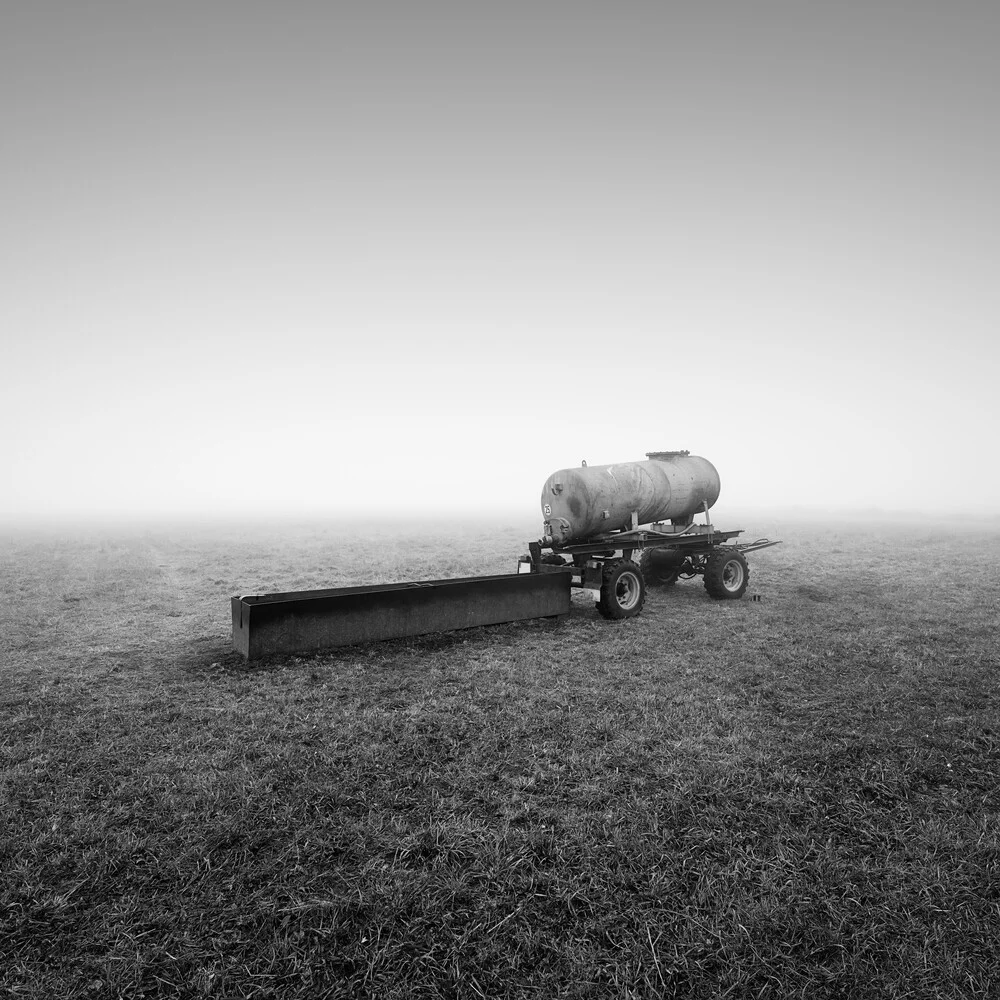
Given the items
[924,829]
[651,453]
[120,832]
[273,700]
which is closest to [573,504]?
[651,453]

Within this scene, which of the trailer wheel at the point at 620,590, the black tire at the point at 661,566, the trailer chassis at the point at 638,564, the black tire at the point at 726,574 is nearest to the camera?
the trailer wheel at the point at 620,590

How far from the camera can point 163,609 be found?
1147 cm

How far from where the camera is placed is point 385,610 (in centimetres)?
831

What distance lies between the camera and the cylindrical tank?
10789 mm

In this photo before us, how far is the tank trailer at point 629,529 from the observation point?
1061cm

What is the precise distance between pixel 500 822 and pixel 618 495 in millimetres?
7884

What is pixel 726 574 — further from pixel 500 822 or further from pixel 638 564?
pixel 500 822

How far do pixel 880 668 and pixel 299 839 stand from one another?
24.2 ft

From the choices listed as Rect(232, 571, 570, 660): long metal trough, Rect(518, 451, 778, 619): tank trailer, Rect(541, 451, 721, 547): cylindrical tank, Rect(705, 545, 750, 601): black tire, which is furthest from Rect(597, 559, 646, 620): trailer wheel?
Rect(705, 545, 750, 601): black tire

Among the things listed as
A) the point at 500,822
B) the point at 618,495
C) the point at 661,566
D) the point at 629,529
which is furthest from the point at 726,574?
the point at 500,822

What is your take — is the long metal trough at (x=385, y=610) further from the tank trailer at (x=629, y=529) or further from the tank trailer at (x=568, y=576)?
the tank trailer at (x=629, y=529)

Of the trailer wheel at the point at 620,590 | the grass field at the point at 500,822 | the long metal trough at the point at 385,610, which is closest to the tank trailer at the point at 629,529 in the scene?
the trailer wheel at the point at 620,590

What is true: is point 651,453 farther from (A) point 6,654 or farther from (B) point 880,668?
(A) point 6,654

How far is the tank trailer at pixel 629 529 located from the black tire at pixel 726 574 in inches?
0.8
